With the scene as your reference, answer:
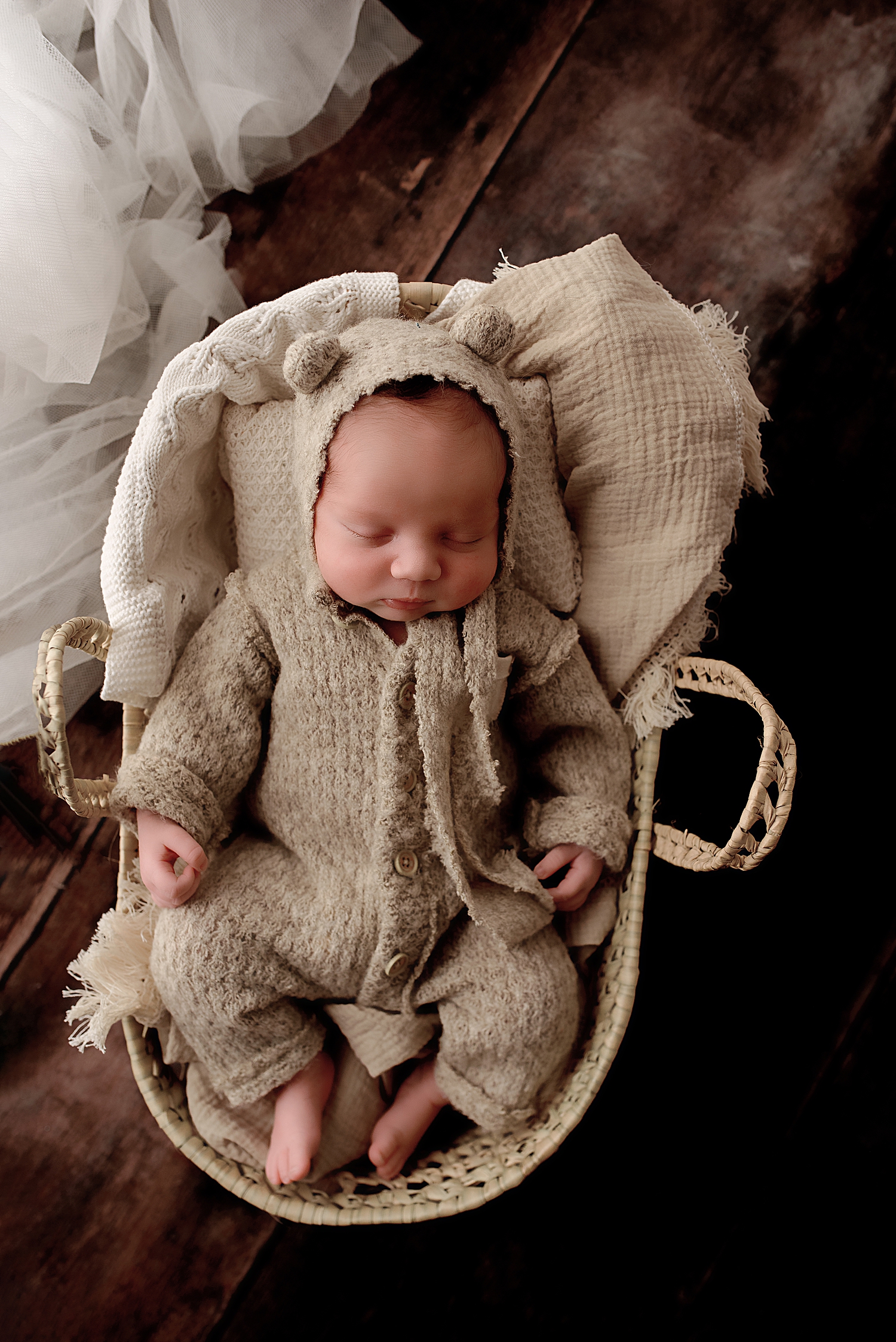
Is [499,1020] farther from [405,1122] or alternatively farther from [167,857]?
[167,857]

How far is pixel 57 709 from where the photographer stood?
2.75 ft

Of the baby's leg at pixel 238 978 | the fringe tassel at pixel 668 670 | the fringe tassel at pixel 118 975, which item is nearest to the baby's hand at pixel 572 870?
the fringe tassel at pixel 668 670

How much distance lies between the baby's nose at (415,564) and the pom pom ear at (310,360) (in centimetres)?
19

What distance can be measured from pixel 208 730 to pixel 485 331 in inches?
20.4

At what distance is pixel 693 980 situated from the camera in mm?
1340

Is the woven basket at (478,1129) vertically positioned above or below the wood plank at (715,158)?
below

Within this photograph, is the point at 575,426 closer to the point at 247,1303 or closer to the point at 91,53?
the point at 91,53

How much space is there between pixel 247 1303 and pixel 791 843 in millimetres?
1009

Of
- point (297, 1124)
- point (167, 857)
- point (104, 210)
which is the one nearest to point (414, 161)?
point (104, 210)

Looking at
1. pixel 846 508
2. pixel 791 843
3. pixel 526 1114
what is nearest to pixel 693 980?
pixel 791 843

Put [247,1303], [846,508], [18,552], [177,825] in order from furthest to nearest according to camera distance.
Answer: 1. [846,508]
2. [247,1303]
3. [18,552]
4. [177,825]

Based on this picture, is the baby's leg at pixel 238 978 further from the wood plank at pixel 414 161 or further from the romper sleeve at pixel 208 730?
the wood plank at pixel 414 161

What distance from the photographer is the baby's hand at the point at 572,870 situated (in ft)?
3.51

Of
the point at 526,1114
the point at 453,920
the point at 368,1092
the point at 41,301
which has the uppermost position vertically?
the point at 41,301
